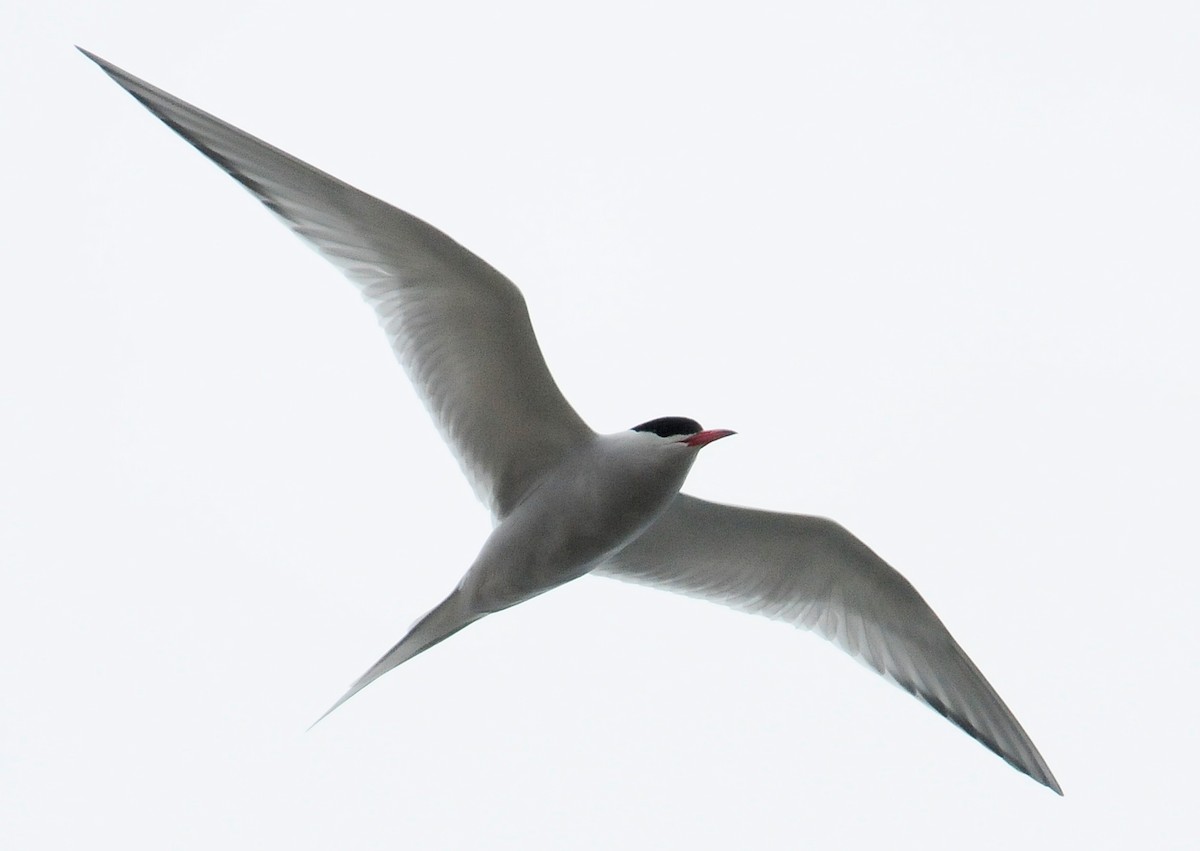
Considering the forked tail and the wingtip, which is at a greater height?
the wingtip

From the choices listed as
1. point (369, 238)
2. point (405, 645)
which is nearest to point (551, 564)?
point (405, 645)

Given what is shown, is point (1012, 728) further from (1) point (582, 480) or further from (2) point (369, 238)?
(2) point (369, 238)

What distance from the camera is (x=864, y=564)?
6797 millimetres

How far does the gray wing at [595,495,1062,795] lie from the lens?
6.68 m

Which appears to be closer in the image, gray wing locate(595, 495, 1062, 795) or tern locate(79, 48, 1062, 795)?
tern locate(79, 48, 1062, 795)

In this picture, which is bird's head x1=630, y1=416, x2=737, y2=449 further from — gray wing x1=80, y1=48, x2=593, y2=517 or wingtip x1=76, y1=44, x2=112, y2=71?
wingtip x1=76, y1=44, x2=112, y2=71

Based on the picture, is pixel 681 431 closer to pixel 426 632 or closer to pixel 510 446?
pixel 510 446

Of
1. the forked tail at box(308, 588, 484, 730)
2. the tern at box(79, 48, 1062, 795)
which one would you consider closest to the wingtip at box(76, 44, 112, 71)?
the tern at box(79, 48, 1062, 795)

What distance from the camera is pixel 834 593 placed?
6.99 metres

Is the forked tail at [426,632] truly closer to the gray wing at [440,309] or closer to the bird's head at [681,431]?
the gray wing at [440,309]

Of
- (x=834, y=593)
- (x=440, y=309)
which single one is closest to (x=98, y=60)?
(x=440, y=309)

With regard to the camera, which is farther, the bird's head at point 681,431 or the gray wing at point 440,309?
the bird's head at point 681,431

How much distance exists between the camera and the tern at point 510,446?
554 centimetres

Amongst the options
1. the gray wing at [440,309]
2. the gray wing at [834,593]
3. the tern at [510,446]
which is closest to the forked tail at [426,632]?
the tern at [510,446]
